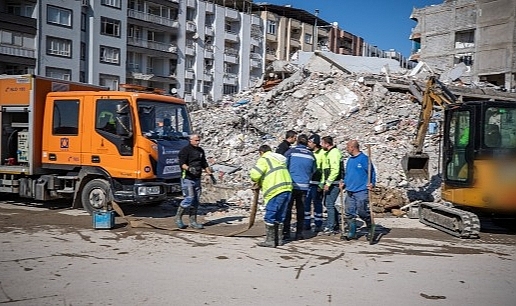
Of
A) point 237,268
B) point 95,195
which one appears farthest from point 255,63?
point 237,268

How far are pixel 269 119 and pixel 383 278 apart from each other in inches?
552

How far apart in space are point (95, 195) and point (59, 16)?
3493cm

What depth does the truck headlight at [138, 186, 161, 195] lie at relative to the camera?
1027 cm

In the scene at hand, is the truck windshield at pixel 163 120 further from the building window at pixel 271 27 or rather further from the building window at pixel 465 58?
the building window at pixel 271 27

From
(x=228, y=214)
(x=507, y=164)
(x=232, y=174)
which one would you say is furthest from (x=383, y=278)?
(x=232, y=174)

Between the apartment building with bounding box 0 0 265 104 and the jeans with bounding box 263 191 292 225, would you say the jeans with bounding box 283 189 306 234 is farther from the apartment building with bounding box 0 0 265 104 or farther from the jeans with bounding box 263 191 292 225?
the apartment building with bounding box 0 0 265 104

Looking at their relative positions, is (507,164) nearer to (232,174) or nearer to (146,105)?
(146,105)

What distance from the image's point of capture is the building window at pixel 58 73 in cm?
4015

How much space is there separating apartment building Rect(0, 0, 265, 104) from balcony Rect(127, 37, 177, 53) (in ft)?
0.33

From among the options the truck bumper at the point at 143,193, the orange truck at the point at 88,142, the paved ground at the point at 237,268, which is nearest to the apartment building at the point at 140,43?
the orange truck at the point at 88,142

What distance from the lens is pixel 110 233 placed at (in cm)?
919

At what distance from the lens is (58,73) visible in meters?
41.0

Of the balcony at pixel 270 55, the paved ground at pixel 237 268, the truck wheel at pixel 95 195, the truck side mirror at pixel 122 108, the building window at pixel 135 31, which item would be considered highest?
the balcony at pixel 270 55

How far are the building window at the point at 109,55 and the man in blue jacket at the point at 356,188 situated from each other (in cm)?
3990
